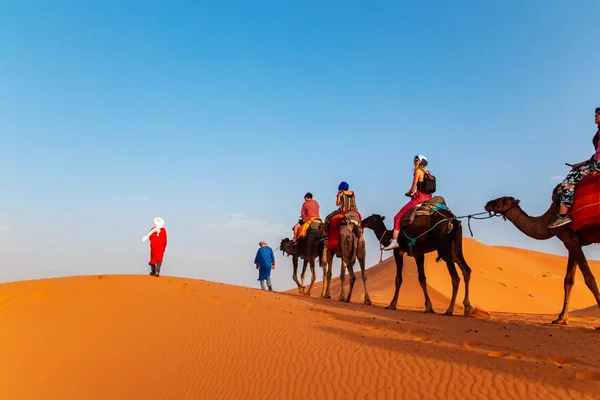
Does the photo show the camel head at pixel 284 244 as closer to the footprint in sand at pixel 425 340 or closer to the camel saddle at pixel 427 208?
the camel saddle at pixel 427 208

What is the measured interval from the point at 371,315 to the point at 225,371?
4.87 m

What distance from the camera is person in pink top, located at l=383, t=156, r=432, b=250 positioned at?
44.9 ft

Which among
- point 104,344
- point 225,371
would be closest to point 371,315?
point 225,371

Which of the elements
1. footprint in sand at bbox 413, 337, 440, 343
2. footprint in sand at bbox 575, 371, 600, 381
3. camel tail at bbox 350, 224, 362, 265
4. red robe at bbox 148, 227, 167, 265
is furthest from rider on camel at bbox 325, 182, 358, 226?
footprint in sand at bbox 575, 371, 600, 381

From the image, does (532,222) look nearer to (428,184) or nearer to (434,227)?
(434,227)

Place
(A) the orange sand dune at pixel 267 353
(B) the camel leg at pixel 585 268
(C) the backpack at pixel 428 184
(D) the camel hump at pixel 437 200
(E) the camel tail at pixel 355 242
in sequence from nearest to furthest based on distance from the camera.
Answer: (A) the orange sand dune at pixel 267 353, (B) the camel leg at pixel 585 268, (D) the camel hump at pixel 437 200, (C) the backpack at pixel 428 184, (E) the camel tail at pixel 355 242

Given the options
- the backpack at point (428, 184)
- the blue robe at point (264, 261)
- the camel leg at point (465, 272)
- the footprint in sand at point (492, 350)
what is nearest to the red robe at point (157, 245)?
the blue robe at point (264, 261)

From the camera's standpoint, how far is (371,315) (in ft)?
38.6

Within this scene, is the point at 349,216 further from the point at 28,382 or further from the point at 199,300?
the point at 28,382

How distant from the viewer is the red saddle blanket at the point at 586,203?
32.8 feet

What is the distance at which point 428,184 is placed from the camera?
13758 mm

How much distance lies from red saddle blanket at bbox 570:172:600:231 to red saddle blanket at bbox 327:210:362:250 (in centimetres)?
657

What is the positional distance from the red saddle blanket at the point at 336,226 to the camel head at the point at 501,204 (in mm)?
4443

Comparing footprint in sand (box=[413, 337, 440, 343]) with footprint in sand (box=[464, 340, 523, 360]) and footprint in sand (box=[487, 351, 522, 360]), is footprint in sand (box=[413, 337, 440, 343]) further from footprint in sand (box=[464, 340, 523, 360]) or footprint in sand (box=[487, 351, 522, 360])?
footprint in sand (box=[487, 351, 522, 360])
